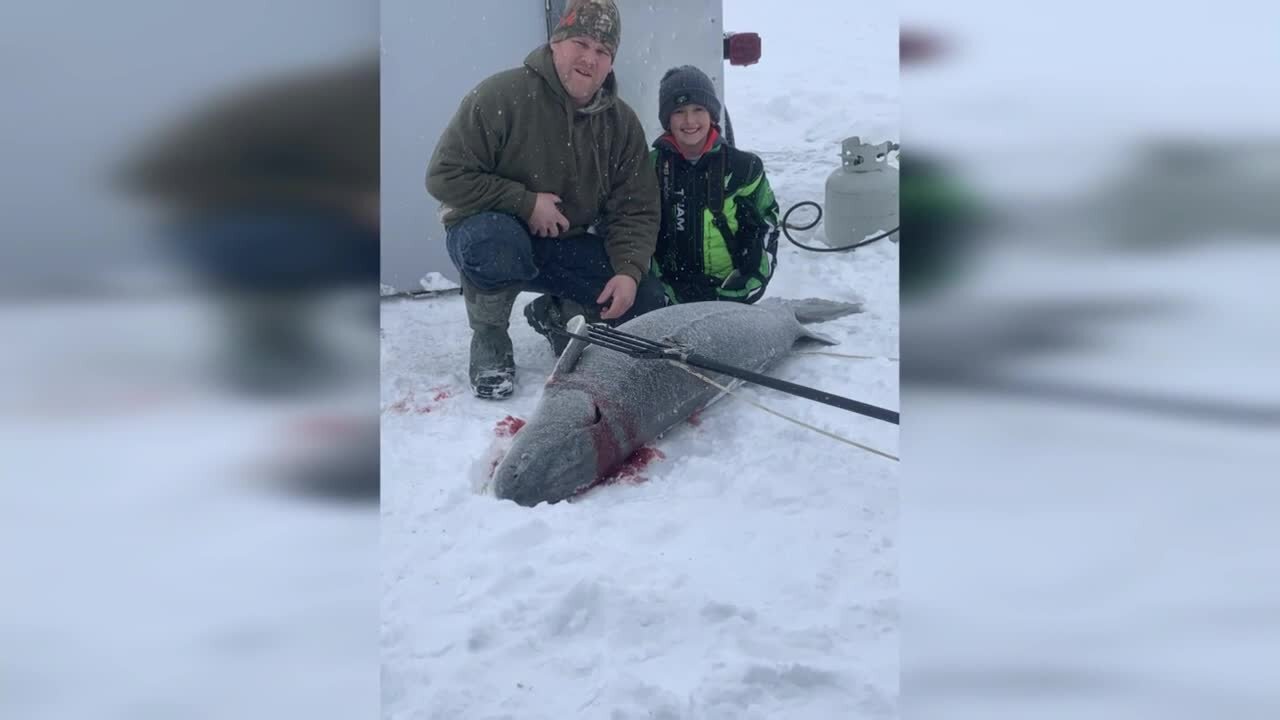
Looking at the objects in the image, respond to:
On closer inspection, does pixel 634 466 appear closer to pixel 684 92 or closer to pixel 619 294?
pixel 619 294

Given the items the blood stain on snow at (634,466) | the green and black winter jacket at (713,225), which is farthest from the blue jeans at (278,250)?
the green and black winter jacket at (713,225)

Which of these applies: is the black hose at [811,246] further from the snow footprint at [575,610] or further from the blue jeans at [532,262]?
the snow footprint at [575,610]

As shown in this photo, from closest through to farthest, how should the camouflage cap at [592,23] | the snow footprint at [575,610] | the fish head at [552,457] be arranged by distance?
the snow footprint at [575,610]
the fish head at [552,457]
the camouflage cap at [592,23]

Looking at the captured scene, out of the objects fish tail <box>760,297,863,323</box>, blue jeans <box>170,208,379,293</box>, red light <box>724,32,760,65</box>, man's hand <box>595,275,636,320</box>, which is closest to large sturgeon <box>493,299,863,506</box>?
man's hand <box>595,275,636,320</box>

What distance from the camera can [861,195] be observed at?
328 centimetres

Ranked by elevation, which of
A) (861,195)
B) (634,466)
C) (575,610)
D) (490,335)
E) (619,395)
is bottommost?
(575,610)

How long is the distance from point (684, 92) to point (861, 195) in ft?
3.76

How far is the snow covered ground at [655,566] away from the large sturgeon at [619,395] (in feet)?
0.16

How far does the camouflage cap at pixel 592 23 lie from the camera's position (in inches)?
82.7

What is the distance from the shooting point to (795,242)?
3266 mm

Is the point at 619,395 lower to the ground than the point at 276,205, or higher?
lower

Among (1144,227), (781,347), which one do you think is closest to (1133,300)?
(1144,227)

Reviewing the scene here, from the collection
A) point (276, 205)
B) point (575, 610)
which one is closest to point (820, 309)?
point (575, 610)

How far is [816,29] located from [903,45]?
586 cm
